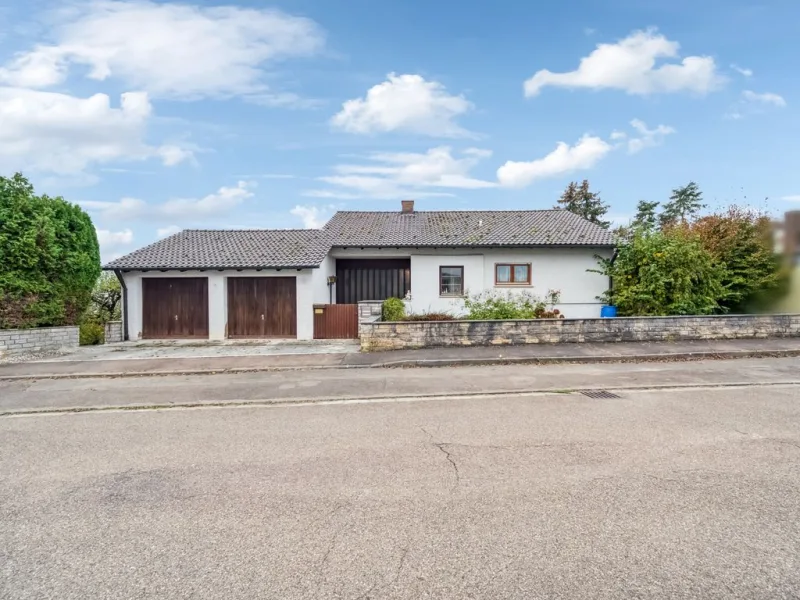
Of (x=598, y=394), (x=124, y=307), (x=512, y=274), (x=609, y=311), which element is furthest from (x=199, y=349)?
(x=609, y=311)

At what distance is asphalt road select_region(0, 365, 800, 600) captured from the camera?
2926 millimetres

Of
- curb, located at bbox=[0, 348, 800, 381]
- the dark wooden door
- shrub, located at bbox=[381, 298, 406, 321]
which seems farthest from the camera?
the dark wooden door

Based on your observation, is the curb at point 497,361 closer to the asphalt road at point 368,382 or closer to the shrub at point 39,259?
the asphalt road at point 368,382

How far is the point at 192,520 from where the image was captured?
148 inches

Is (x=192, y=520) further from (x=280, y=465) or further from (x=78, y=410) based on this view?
(x=78, y=410)

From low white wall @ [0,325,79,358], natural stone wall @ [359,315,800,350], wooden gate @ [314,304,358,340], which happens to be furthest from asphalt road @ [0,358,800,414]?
wooden gate @ [314,304,358,340]

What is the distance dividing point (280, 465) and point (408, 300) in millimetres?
13507

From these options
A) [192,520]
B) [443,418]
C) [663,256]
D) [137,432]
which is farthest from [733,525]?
[663,256]

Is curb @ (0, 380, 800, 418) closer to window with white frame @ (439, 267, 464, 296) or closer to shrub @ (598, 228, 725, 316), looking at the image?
shrub @ (598, 228, 725, 316)

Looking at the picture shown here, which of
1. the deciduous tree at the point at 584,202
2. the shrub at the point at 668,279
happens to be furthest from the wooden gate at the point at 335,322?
the deciduous tree at the point at 584,202

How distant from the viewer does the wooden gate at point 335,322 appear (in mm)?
15758

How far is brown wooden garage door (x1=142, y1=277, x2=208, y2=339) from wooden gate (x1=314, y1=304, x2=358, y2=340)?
3.92 m

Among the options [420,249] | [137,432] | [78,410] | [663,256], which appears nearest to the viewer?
[137,432]

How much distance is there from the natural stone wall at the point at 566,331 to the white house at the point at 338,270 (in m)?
4.24
